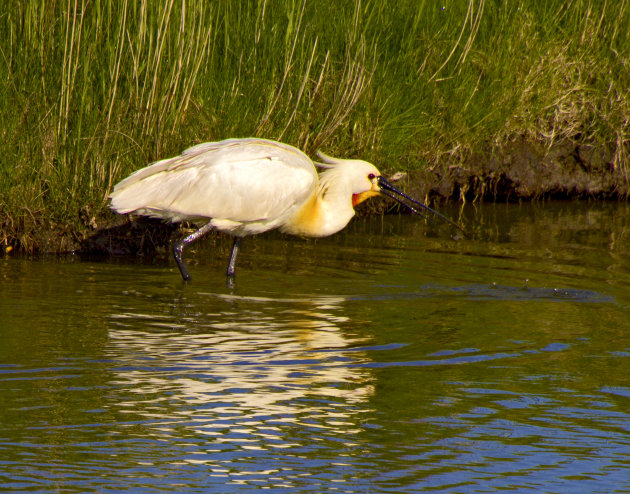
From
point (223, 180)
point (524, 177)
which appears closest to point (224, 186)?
point (223, 180)

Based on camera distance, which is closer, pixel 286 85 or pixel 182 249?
pixel 182 249

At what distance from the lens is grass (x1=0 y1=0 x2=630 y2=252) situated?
8.26 m

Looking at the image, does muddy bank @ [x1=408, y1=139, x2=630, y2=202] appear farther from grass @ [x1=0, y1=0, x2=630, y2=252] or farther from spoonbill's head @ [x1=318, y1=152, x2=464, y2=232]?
spoonbill's head @ [x1=318, y1=152, x2=464, y2=232]

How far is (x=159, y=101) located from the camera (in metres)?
→ 8.70

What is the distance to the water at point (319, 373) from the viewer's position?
4.12 m

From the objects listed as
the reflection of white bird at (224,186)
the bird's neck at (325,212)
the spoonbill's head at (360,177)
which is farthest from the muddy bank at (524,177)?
the reflection of white bird at (224,186)

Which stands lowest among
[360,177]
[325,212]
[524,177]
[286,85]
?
[325,212]

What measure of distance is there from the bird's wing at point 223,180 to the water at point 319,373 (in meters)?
0.53

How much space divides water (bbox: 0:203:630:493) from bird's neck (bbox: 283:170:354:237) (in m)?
0.31

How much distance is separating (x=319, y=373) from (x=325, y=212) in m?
3.11

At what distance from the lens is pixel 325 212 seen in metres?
8.44

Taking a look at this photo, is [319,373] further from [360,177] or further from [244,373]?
[360,177]

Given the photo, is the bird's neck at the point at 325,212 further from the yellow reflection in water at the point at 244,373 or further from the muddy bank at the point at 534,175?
the muddy bank at the point at 534,175

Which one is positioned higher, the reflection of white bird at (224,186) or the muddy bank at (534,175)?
the muddy bank at (534,175)
